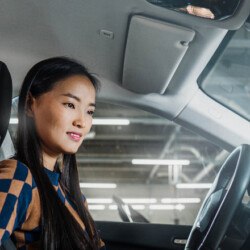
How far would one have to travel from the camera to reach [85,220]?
1.30 meters

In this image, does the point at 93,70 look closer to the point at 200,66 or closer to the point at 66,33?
the point at 66,33

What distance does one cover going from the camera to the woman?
96 centimetres

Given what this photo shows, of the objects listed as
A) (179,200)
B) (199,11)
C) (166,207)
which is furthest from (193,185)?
(199,11)

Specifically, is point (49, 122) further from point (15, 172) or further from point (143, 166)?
point (143, 166)

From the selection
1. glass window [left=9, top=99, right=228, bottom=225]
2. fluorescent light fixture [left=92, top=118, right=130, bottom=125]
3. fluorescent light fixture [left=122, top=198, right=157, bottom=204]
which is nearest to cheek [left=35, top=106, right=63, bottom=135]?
glass window [left=9, top=99, right=228, bottom=225]

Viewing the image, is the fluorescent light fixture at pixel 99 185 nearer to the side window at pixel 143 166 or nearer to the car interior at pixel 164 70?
the side window at pixel 143 166

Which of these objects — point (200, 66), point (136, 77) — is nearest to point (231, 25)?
point (200, 66)

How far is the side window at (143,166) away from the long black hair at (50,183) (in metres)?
5.21

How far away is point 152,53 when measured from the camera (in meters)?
1.40

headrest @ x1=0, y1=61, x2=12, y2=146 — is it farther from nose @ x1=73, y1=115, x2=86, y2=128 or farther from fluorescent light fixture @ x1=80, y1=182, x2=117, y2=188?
fluorescent light fixture @ x1=80, y1=182, x2=117, y2=188

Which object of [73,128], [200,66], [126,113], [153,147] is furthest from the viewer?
[153,147]

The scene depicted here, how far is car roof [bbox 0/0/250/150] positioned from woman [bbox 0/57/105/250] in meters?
0.17

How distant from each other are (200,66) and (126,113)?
697 centimetres

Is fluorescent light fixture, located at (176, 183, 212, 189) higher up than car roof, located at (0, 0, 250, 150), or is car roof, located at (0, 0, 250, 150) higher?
car roof, located at (0, 0, 250, 150)
